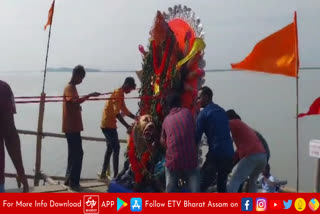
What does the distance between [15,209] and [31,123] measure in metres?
11.8

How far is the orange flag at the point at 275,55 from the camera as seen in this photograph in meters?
5.37

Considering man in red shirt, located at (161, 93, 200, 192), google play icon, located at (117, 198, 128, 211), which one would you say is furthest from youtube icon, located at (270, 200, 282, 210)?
google play icon, located at (117, 198, 128, 211)

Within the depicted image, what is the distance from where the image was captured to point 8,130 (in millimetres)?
3268

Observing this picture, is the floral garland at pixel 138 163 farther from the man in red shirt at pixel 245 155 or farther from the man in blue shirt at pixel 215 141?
the man in red shirt at pixel 245 155

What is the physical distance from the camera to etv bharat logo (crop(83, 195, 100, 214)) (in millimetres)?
3729

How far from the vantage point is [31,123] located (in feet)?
49.5

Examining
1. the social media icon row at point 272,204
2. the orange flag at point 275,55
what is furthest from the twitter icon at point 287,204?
the orange flag at point 275,55

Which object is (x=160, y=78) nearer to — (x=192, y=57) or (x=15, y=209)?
(x=192, y=57)

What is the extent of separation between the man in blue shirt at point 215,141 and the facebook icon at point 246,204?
1.01m

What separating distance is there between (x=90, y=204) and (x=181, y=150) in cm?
115

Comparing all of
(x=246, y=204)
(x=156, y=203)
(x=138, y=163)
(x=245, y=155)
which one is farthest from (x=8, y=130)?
(x=245, y=155)

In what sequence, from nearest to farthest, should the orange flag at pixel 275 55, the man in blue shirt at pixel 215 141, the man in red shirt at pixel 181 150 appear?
the man in red shirt at pixel 181 150 < the man in blue shirt at pixel 215 141 < the orange flag at pixel 275 55

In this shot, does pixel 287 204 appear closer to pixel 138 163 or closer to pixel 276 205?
pixel 276 205

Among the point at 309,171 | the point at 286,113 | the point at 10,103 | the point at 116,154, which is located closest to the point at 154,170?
the point at 116,154
